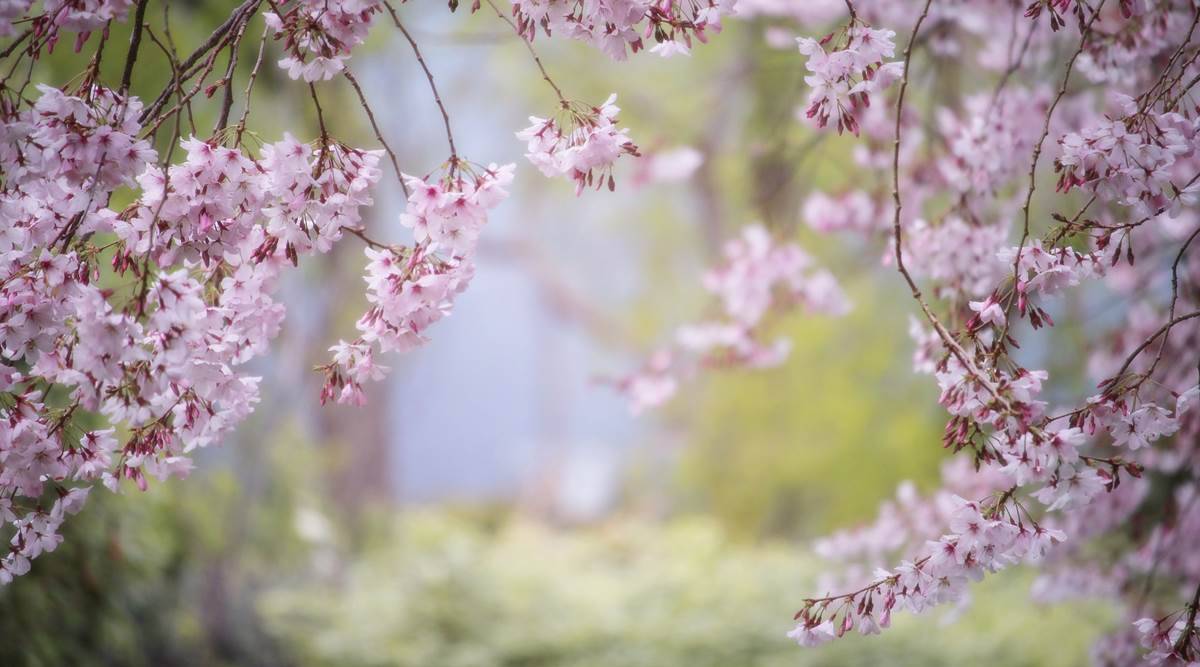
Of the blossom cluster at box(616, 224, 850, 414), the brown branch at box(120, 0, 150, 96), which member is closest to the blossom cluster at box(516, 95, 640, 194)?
the brown branch at box(120, 0, 150, 96)

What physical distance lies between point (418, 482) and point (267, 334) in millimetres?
8711

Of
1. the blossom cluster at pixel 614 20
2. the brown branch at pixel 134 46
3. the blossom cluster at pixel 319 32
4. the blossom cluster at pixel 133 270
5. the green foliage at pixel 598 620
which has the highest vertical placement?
the green foliage at pixel 598 620

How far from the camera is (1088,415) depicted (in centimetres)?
103

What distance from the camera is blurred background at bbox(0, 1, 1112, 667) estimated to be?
2.57 metres

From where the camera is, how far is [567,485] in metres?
8.67

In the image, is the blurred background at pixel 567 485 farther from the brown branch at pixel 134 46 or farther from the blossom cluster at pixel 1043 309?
the brown branch at pixel 134 46

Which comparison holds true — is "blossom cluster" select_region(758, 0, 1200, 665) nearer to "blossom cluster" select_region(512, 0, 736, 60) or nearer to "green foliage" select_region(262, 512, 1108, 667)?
"blossom cluster" select_region(512, 0, 736, 60)

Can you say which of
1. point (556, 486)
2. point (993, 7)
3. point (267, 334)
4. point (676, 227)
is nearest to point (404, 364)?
point (556, 486)

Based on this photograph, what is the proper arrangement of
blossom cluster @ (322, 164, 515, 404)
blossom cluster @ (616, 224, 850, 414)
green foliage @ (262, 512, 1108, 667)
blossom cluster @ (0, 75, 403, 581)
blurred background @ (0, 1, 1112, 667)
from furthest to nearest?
green foliage @ (262, 512, 1108, 667) → blurred background @ (0, 1, 1112, 667) → blossom cluster @ (616, 224, 850, 414) → blossom cluster @ (322, 164, 515, 404) → blossom cluster @ (0, 75, 403, 581)

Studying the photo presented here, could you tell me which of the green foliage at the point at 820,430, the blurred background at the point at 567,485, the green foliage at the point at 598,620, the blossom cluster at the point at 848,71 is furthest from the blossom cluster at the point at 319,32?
the green foliage at the point at 820,430

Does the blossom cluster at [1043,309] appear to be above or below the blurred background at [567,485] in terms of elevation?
below

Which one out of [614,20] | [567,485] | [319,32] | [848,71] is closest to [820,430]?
[848,71]

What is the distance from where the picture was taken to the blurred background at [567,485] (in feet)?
8.43

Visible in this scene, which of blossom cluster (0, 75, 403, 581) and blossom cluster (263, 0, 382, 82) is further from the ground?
blossom cluster (263, 0, 382, 82)
